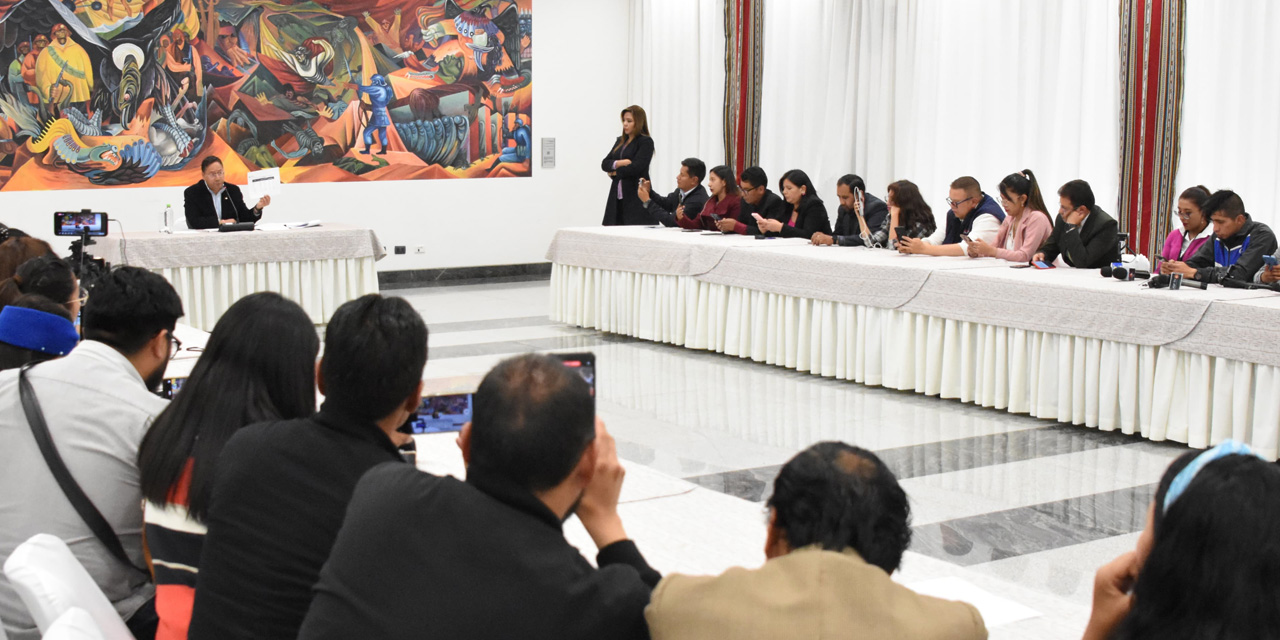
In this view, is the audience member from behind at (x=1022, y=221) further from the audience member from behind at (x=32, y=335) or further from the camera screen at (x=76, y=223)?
the audience member from behind at (x=32, y=335)

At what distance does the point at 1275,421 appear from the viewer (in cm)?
475

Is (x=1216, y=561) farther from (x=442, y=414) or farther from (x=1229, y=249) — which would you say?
(x=1229, y=249)

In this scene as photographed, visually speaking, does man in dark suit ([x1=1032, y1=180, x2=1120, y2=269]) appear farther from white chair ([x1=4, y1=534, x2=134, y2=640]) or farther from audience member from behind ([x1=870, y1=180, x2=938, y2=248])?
white chair ([x1=4, y1=534, x2=134, y2=640])

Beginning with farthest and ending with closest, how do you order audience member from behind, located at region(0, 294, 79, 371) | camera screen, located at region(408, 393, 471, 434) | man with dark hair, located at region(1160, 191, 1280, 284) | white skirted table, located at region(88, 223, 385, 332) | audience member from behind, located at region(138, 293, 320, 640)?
white skirted table, located at region(88, 223, 385, 332), man with dark hair, located at region(1160, 191, 1280, 284), audience member from behind, located at region(0, 294, 79, 371), camera screen, located at region(408, 393, 471, 434), audience member from behind, located at region(138, 293, 320, 640)

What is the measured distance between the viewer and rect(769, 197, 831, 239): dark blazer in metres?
A: 7.71

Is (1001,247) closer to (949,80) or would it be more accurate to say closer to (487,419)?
(949,80)

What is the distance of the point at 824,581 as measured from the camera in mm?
1283

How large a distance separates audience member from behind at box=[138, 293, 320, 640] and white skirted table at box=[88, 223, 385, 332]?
534cm

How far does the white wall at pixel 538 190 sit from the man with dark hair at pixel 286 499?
27.9 feet

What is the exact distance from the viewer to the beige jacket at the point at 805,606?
1260 millimetres

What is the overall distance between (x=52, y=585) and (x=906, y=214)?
589 centimetres

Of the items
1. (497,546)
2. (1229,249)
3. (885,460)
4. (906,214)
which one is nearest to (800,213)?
(906,214)

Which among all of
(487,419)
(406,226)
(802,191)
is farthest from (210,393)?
(406,226)

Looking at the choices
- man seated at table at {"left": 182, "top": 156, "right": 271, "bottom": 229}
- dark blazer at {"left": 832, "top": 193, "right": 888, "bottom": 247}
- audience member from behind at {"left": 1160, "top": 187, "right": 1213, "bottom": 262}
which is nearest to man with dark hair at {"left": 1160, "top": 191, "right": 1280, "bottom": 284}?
audience member from behind at {"left": 1160, "top": 187, "right": 1213, "bottom": 262}
